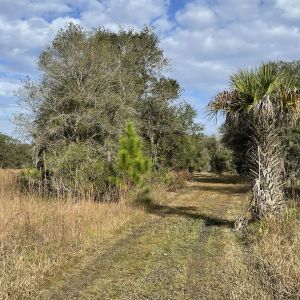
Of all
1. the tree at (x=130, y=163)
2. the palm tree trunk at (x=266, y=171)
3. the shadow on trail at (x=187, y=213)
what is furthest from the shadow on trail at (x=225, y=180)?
the palm tree trunk at (x=266, y=171)

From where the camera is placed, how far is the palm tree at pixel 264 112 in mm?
10828

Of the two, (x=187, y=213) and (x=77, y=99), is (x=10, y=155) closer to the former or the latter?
(x=77, y=99)

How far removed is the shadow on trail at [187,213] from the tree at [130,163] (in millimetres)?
1174

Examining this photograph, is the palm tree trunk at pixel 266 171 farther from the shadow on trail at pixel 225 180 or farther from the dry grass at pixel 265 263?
the shadow on trail at pixel 225 180

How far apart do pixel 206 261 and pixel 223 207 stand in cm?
928

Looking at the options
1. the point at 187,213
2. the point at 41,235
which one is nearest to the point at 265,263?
the point at 41,235

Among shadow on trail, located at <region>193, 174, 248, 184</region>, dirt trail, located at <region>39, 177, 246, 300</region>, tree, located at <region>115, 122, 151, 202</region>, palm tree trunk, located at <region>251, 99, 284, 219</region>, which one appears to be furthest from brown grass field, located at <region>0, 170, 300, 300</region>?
shadow on trail, located at <region>193, 174, 248, 184</region>

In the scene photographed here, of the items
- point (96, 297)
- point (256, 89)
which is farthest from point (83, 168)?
point (96, 297)

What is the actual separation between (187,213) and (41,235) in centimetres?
733

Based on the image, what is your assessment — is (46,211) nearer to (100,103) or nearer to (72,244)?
(72,244)

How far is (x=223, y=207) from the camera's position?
16922mm

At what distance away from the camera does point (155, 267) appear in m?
7.49

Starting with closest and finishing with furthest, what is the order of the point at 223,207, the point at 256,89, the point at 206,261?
the point at 206,261
the point at 256,89
the point at 223,207

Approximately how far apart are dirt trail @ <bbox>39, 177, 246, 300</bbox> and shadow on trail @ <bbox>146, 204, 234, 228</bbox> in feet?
1.27
